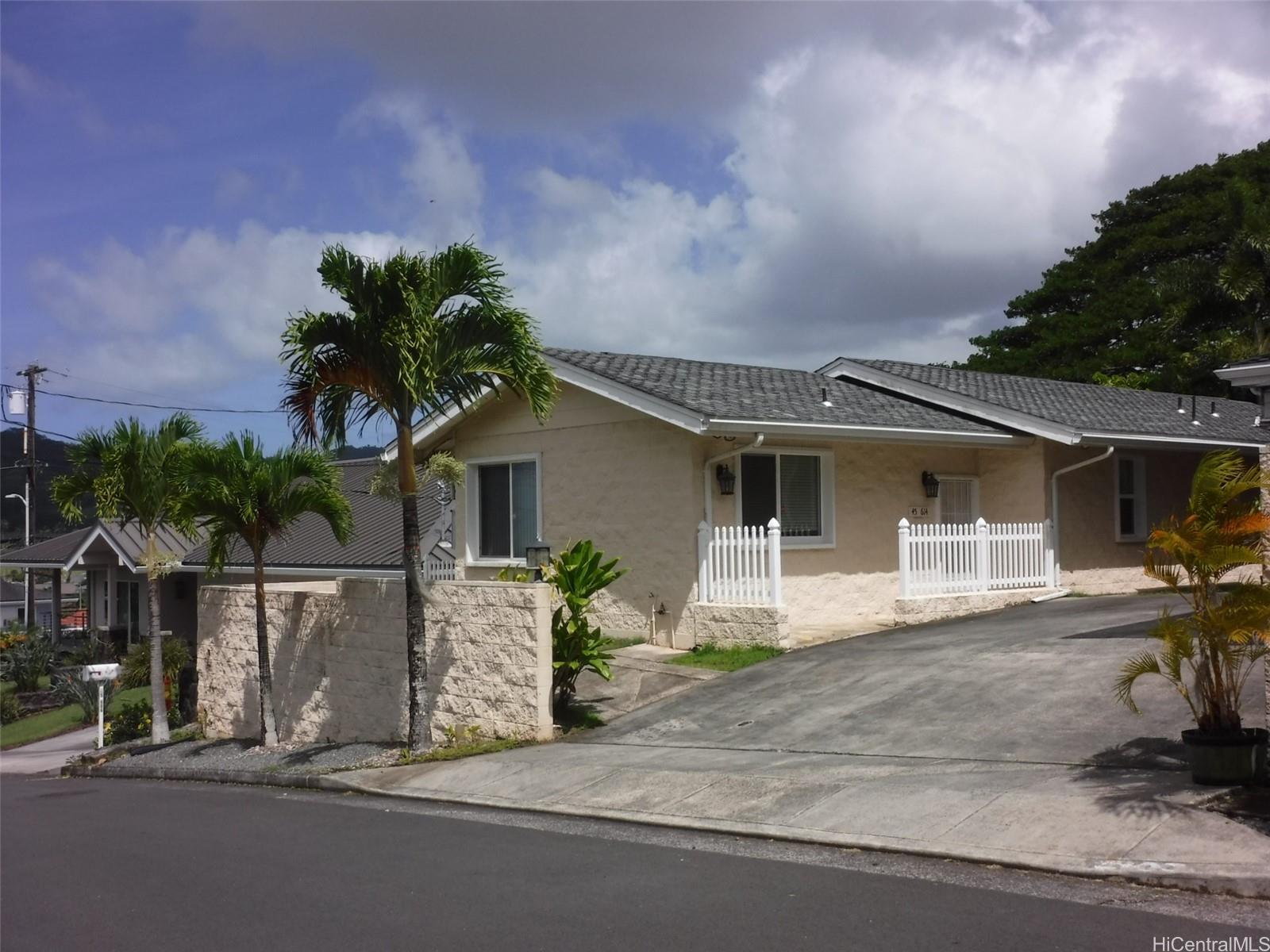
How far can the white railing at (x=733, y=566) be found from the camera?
1600 centimetres

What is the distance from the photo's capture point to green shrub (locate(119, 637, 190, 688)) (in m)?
25.0

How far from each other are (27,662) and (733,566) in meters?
22.7

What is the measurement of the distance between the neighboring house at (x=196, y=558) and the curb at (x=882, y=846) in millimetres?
8562

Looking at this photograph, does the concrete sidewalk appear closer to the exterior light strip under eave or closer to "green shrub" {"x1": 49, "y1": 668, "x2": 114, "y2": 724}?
the exterior light strip under eave

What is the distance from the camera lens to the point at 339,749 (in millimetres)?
14625

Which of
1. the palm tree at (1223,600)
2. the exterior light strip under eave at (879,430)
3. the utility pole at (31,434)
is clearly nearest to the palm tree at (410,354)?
the exterior light strip under eave at (879,430)

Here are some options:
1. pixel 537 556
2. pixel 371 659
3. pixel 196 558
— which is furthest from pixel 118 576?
pixel 537 556

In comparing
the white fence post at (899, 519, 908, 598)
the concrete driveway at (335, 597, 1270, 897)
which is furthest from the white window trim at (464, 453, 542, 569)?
the concrete driveway at (335, 597, 1270, 897)

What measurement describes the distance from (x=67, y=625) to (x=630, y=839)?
43.3 m

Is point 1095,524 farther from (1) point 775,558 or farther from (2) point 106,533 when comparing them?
(2) point 106,533

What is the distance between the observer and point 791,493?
58.2 feet

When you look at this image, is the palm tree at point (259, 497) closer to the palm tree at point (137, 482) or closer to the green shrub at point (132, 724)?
the palm tree at point (137, 482)

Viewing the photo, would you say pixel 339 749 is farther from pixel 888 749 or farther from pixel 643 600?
pixel 888 749

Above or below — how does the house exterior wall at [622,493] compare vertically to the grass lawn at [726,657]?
above
